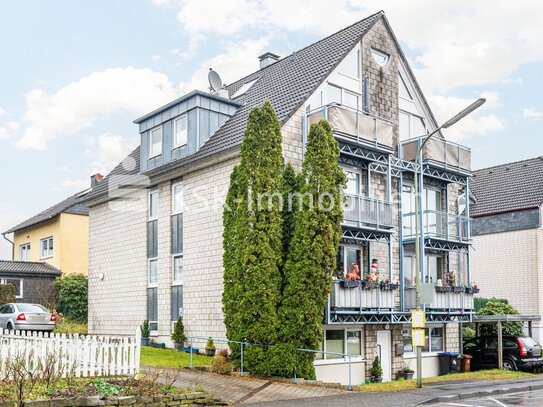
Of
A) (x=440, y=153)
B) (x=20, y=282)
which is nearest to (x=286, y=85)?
(x=440, y=153)

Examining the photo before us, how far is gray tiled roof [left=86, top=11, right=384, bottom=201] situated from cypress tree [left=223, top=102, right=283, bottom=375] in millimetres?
2319

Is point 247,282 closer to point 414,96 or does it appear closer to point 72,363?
point 72,363

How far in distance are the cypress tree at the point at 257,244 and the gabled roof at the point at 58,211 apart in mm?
21638

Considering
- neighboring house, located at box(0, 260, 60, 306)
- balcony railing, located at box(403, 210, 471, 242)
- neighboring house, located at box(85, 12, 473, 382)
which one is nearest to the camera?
neighboring house, located at box(85, 12, 473, 382)

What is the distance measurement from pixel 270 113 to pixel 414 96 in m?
9.66

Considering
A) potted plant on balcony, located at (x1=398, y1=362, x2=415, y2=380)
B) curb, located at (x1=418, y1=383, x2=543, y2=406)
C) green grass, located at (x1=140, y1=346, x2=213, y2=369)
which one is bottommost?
potted plant on balcony, located at (x1=398, y1=362, x2=415, y2=380)

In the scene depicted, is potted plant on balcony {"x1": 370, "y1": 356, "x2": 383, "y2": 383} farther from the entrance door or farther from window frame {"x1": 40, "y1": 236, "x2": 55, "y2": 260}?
window frame {"x1": 40, "y1": 236, "x2": 55, "y2": 260}

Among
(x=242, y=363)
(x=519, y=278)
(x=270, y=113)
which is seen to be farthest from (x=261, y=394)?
(x=519, y=278)

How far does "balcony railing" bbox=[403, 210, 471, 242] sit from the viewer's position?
2538 cm

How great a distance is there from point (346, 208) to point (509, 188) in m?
17.1

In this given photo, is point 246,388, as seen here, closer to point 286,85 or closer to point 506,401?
point 506,401

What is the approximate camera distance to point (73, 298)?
123ft

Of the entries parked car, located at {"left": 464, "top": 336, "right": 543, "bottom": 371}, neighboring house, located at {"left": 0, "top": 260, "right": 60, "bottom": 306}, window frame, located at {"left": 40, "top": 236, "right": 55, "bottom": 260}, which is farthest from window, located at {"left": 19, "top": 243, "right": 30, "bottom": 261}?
parked car, located at {"left": 464, "top": 336, "right": 543, "bottom": 371}

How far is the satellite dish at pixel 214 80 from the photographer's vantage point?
28.7 m
